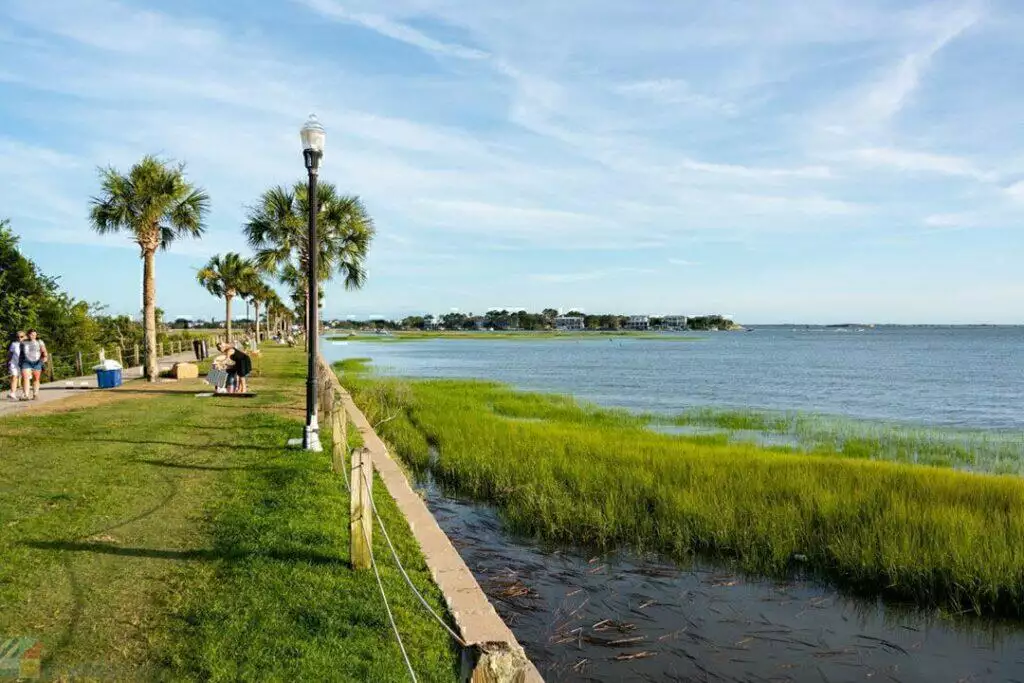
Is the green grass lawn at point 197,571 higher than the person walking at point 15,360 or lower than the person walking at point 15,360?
lower

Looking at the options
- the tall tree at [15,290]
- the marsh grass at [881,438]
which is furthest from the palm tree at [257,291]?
the marsh grass at [881,438]

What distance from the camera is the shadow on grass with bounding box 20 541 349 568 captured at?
21.8 ft

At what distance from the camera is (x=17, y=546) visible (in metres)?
6.73

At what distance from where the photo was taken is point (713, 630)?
713cm

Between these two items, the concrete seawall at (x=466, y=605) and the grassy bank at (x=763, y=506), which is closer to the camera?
the concrete seawall at (x=466, y=605)

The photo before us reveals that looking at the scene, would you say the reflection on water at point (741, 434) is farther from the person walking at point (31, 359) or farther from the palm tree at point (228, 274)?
the palm tree at point (228, 274)

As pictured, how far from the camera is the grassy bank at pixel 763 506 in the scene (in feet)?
26.1

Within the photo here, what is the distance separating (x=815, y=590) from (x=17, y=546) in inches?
328

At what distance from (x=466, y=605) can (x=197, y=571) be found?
8.05 ft

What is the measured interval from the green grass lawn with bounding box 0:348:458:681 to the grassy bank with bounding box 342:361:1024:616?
10.1 ft

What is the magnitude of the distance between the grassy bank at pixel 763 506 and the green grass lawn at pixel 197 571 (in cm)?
306

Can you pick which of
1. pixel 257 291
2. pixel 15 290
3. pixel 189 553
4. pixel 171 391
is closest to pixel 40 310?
pixel 15 290

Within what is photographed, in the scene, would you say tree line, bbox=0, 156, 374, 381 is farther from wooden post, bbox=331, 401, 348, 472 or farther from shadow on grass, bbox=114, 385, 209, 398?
wooden post, bbox=331, 401, 348, 472

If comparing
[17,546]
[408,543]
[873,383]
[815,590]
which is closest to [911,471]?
[815,590]
